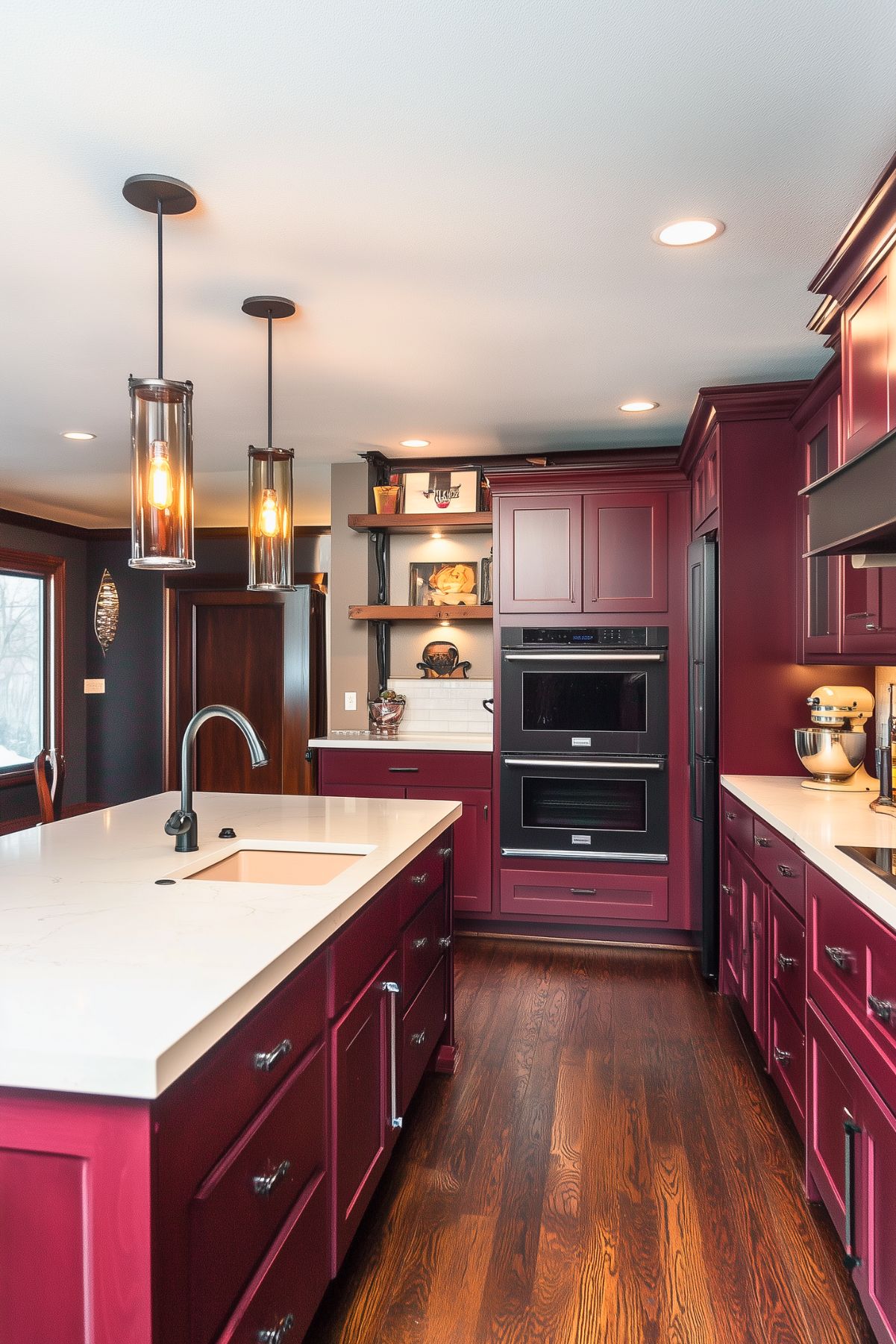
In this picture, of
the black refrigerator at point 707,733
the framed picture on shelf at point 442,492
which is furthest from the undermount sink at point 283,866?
the framed picture on shelf at point 442,492

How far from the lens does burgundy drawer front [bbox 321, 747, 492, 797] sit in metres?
4.37

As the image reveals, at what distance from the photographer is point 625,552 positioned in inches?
168

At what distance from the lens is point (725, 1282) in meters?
1.92

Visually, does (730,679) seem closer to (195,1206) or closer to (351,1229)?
(351,1229)

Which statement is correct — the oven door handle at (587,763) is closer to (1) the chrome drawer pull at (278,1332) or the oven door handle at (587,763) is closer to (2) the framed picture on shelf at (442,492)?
(2) the framed picture on shelf at (442,492)

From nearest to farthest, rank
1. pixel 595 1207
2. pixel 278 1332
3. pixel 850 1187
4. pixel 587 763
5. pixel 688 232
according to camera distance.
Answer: pixel 278 1332 → pixel 850 1187 → pixel 595 1207 → pixel 688 232 → pixel 587 763

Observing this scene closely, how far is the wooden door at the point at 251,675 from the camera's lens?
A: 6055 millimetres

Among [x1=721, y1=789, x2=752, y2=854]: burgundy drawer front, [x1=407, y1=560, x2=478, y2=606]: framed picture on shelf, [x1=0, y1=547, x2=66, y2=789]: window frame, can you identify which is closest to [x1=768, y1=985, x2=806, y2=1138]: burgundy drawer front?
[x1=721, y1=789, x2=752, y2=854]: burgundy drawer front

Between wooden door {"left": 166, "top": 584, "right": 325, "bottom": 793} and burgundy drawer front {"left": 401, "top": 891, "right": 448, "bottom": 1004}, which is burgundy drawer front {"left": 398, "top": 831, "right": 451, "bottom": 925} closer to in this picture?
burgundy drawer front {"left": 401, "top": 891, "right": 448, "bottom": 1004}

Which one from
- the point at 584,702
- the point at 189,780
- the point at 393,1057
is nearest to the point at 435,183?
the point at 189,780

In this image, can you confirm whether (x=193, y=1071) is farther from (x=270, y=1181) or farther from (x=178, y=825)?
(x=178, y=825)

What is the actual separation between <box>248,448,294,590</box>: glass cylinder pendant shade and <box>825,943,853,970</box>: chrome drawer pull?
1.66 meters

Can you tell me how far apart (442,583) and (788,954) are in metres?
Result: 2.99

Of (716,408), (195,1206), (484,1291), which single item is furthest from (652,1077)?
(716,408)
